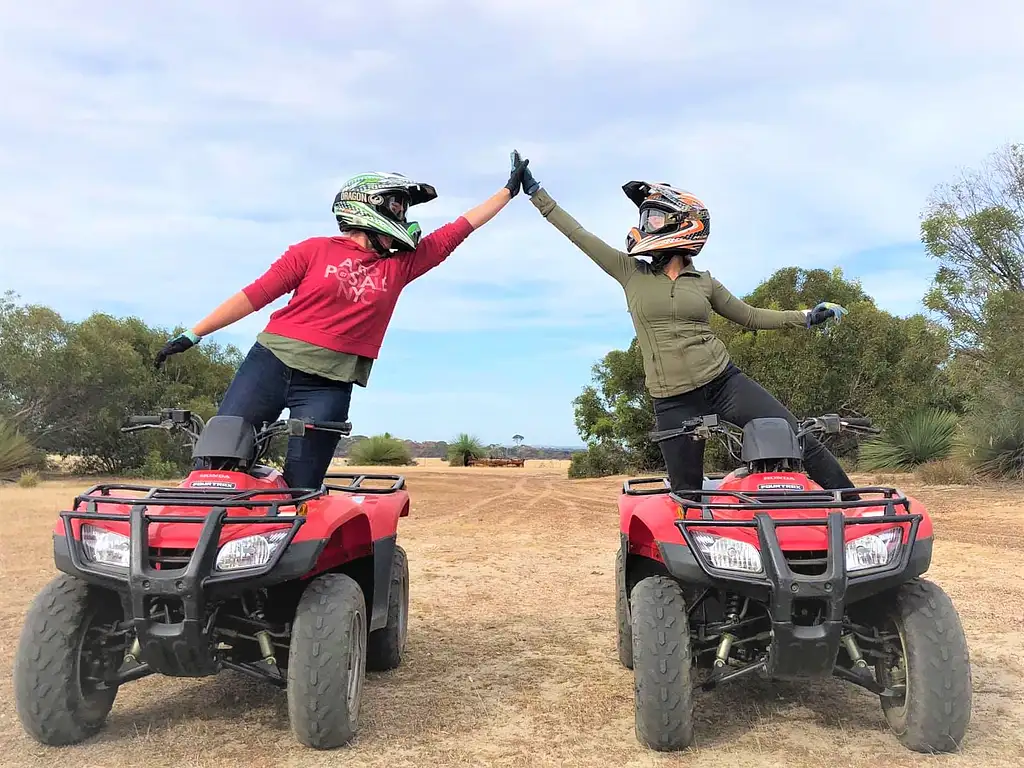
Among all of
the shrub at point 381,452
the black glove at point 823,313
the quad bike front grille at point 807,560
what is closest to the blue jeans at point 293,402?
the quad bike front grille at point 807,560

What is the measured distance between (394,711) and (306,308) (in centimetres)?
203

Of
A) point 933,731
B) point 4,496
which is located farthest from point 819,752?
point 4,496

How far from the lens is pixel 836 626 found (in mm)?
3049

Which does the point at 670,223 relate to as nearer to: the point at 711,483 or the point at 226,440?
the point at 711,483

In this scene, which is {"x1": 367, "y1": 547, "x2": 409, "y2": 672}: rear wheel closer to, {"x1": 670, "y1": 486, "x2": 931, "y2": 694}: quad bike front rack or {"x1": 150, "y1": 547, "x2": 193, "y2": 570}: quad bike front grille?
{"x1": 150, "y1": 547, "x2": 193, "y2": 570}: quad bike front grille

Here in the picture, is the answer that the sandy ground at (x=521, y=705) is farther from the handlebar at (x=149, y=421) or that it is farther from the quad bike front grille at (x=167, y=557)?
the handlebar at (x=149, y=421)

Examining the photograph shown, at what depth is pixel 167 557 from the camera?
124 inches

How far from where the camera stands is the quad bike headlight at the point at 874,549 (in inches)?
124

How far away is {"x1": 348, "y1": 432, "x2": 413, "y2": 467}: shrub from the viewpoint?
118 ft

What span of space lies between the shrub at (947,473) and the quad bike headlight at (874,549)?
13.6 m

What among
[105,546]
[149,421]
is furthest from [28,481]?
[105,546]

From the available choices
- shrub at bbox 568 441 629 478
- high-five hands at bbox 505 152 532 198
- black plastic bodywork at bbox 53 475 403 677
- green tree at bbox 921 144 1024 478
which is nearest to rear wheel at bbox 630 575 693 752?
black plastic bodywork at bbox 53 475 403 677

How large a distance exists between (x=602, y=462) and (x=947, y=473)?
40.0 feet

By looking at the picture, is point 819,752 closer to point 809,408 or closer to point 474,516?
point 474,516
